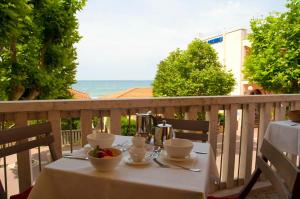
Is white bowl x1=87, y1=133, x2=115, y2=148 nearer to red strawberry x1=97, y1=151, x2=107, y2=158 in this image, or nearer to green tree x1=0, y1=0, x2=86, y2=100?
red strawberry x1=97, y1=151, x2=107, y2=158

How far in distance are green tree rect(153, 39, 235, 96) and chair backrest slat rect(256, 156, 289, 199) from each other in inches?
537

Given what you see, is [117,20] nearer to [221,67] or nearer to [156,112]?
[221,67]

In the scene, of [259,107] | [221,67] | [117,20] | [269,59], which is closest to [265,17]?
[269,59]

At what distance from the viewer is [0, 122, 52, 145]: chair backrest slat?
1503 mm

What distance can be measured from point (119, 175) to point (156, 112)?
1242 mm

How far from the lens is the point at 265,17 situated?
47.0ft

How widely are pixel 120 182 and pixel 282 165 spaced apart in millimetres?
705

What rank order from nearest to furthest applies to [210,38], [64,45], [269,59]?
[64,45]
[269,59]
[210,38]

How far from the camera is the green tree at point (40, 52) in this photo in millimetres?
6777

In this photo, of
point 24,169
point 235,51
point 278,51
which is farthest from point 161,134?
point 235,51

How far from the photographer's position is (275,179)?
48.3 inches

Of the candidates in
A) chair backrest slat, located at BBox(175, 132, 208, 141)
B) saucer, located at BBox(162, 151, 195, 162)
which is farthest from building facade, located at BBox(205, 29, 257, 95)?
saucer, located at BBox(162, 151, 195, 162)

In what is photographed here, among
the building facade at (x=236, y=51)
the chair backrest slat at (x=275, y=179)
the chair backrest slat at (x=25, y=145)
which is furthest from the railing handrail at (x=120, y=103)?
the building facade at (x=236, y=51)

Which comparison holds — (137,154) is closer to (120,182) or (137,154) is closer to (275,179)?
(120,182)
